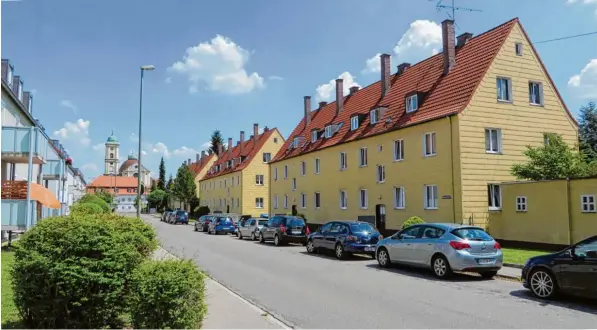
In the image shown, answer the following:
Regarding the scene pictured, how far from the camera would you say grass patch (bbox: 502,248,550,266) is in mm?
15703

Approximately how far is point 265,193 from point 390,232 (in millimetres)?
32129

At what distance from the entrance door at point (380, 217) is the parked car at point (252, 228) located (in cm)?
704

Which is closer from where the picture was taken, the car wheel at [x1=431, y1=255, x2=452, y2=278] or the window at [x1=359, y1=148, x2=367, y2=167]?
the car wheel at [x1=431, y1=255, x2=452, y2=278]

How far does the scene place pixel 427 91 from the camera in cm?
2684

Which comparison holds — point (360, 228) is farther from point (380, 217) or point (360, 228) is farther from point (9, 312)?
point (9, 312)

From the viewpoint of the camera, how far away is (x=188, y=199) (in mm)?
77062

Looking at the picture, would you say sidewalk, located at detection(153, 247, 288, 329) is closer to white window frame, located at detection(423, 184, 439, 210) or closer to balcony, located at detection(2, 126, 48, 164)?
balcony, located at detection(2, 126, 48, 164)

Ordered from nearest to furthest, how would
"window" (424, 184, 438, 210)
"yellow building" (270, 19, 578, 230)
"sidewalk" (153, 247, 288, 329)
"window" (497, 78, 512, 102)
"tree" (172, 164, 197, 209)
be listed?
"sidewalk" (153, 247, 288, 329) < "yellow building" (270, 19, 578, 230) < "window" (424, 184, 438, 210) < "window" (497, 78, 512, 102) < "tree" (172, 164, 197, 209)

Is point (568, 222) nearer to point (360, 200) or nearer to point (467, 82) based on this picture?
point (467, 82)

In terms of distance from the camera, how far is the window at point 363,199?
98.3ft

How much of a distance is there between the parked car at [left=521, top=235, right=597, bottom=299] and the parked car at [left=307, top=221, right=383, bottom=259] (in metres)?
7.73

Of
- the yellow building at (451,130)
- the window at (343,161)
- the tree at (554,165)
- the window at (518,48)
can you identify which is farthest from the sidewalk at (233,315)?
the window at (343,161)

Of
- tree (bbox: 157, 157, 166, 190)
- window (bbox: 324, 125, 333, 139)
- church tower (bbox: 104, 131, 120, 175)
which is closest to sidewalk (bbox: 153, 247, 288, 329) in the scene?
window (bbox: 324, 125, 333, 139)

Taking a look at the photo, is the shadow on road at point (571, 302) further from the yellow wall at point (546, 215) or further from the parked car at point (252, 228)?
the parked car at point (252, 228)
